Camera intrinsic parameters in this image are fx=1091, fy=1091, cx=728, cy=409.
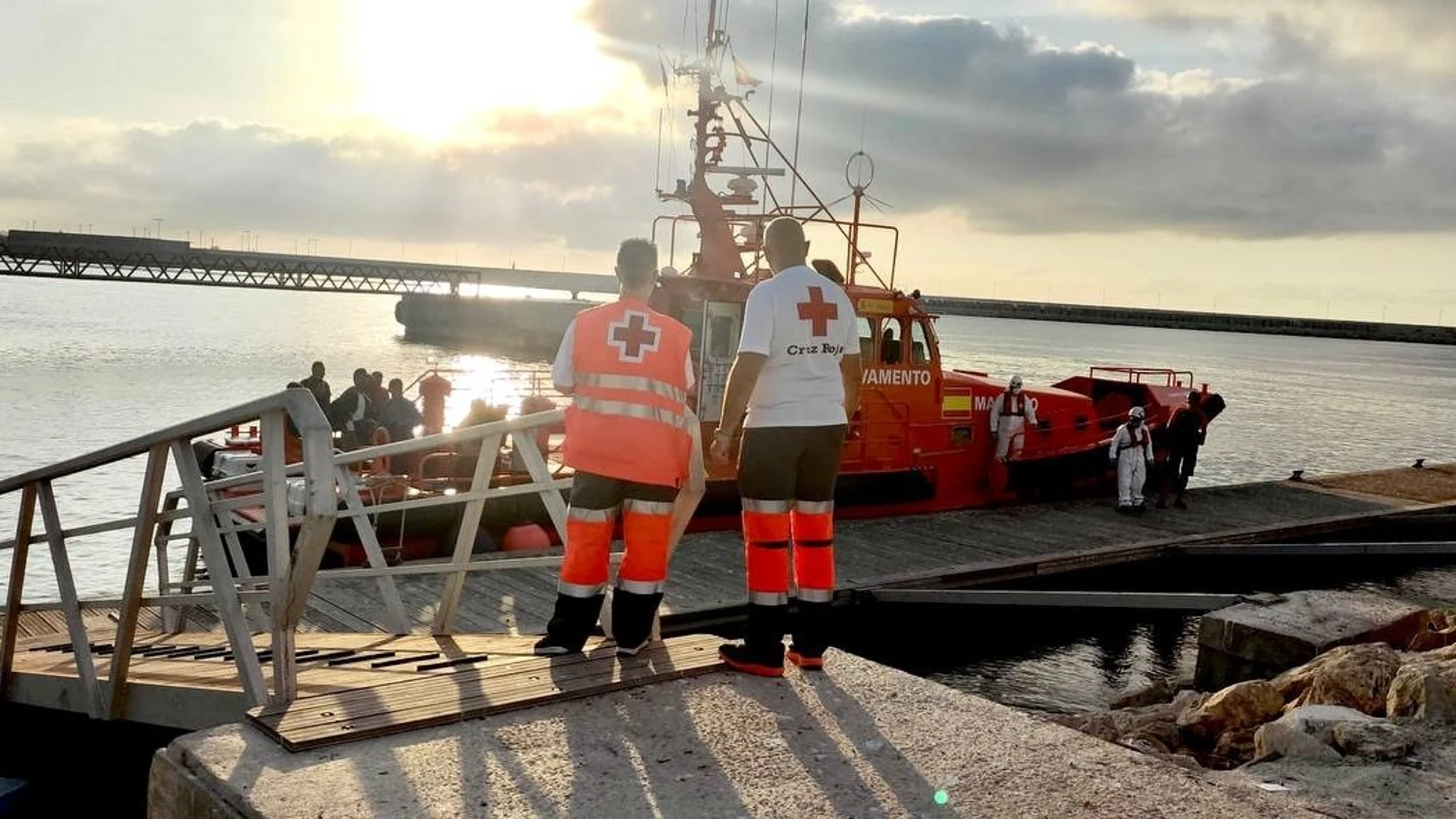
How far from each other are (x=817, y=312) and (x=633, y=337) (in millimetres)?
691

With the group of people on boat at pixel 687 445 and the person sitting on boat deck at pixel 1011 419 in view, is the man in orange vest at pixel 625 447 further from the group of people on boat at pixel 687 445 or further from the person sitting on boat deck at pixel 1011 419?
the person sitting on boat deck at pixel 1011 419

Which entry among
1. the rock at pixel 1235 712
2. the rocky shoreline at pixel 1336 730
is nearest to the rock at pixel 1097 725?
the rocky shoreline at pixel 1336 730

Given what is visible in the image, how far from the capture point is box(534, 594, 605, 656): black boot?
12.6ft

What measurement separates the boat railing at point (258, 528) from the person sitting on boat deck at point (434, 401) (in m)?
6.07

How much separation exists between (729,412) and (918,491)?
909 centimetres

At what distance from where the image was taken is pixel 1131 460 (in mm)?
13656

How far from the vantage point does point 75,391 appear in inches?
1501

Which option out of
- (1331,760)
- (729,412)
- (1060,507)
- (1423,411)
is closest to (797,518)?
(729,412)

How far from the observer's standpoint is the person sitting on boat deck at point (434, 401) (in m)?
12.3

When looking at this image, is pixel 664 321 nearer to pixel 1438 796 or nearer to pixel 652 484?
pixel 652 484

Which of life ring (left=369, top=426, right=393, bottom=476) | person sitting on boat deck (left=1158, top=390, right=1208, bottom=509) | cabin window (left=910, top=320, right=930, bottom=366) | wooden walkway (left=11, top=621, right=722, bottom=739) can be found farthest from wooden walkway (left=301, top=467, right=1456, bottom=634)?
Result: cabin window (left=910, top=320, right=930, bottom=366)

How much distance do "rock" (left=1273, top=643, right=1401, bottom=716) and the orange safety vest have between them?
11.3 feet

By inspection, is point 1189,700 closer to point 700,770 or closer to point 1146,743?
point 1146,743

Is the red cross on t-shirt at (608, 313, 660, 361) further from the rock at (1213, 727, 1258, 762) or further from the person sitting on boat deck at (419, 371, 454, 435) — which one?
the person sitting on boat deck at (419, 371, 454, 435)
